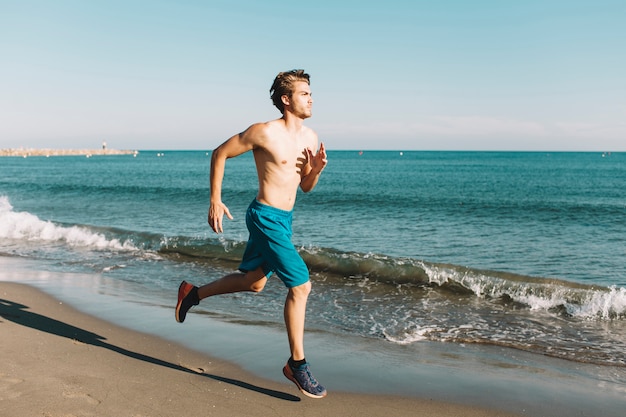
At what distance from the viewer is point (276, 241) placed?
12.2 feet

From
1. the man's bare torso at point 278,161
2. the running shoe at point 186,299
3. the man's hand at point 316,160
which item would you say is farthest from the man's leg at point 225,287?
the man's hand at point 316,160

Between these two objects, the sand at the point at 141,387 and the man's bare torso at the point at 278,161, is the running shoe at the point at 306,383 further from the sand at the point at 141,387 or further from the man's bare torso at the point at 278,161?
the man's bare torso at the point at 278,161

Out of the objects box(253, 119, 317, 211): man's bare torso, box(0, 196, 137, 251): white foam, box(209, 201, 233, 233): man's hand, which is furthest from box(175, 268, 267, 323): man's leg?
box(0, 196, 137, 251): white foam

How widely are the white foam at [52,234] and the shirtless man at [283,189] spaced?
30.5ft

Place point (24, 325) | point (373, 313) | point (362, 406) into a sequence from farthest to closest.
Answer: point (373, 313) < point (24, 325) < point (362, 406)

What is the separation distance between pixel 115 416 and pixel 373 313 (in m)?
4.01

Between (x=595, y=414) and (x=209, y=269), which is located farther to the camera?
(x=209, y=269)

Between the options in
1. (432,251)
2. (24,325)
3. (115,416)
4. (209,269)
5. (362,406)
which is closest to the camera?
(115,416)

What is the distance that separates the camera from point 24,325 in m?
5.42

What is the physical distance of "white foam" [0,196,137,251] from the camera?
12875 millimetres

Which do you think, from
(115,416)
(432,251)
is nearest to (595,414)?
(115,416)

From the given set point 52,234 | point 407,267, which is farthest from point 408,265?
point 52,234

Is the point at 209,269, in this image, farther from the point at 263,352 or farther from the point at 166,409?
the point at 166,409

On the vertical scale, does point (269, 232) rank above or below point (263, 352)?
above
